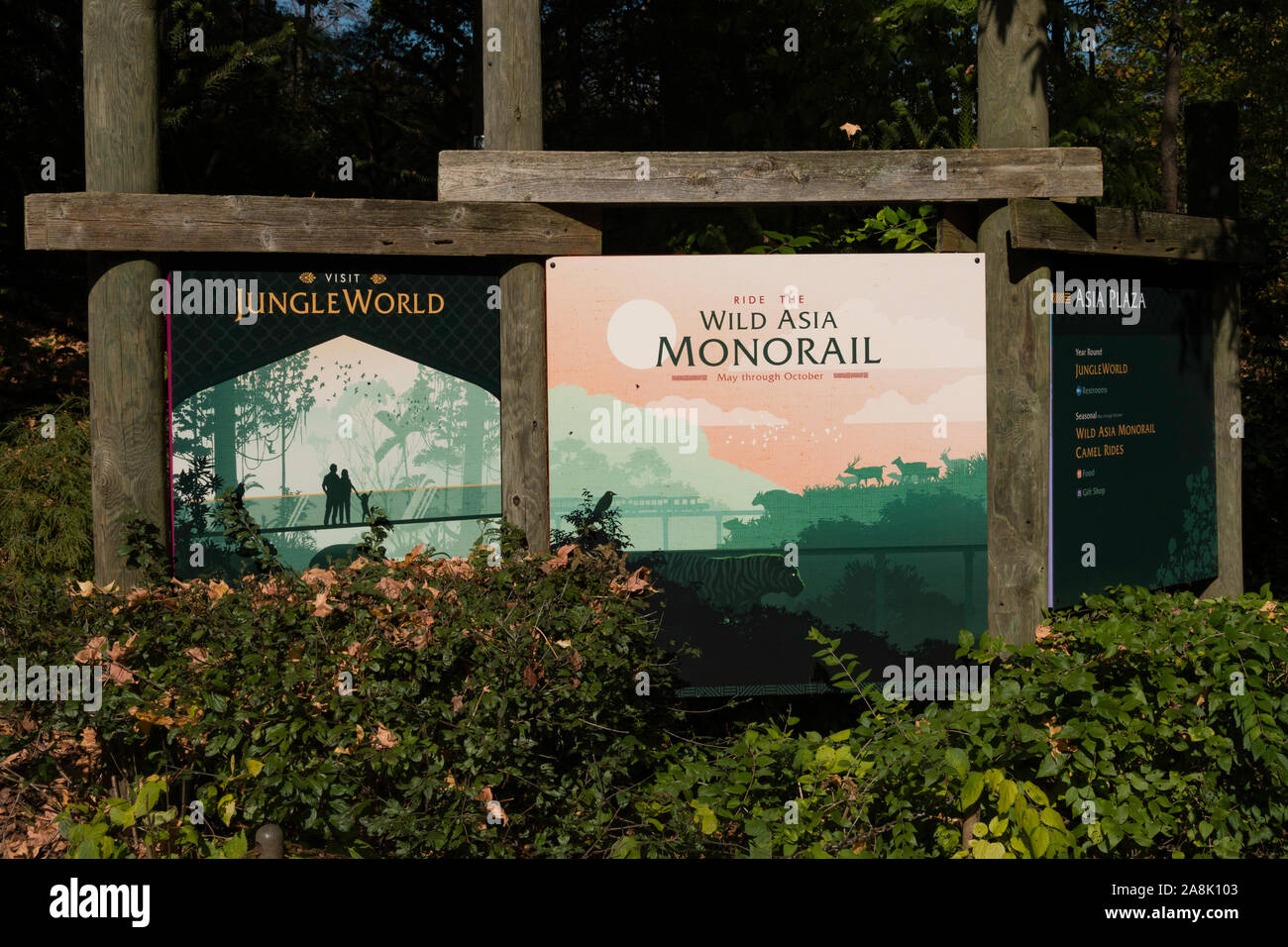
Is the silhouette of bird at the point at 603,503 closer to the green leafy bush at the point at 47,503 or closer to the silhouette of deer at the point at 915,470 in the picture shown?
the silhouette of deer at the point at 915,470

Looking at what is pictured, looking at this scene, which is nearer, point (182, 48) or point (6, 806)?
point (6, 806)

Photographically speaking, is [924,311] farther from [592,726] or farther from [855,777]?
[592,726]

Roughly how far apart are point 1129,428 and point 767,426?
89.6 inches

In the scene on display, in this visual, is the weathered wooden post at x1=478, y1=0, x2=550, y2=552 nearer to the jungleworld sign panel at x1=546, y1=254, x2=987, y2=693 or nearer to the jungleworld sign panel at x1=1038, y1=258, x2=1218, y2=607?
the jungleworld sign panel at x1=546, y1=254, x2=987, y2=693

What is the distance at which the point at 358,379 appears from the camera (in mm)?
5672

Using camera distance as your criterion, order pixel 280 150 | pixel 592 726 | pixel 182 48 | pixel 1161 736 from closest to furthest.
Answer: pixel 1161 736 → pixel 592 726 → pixel 182 48 → pixel 280 150

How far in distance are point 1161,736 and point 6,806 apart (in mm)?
4880

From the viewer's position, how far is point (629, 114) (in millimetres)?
15500

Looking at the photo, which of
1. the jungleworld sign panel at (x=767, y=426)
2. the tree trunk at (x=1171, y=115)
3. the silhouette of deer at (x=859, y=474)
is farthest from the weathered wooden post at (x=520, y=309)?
the tree trunk at (x=1171, y=115)

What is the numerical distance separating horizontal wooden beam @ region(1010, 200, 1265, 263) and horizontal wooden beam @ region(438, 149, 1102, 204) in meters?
0.16

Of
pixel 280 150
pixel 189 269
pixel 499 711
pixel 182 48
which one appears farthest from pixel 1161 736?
pixel 280 150

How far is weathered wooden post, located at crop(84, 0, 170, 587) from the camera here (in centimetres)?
547

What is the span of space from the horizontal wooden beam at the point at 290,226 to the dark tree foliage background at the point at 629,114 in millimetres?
3049

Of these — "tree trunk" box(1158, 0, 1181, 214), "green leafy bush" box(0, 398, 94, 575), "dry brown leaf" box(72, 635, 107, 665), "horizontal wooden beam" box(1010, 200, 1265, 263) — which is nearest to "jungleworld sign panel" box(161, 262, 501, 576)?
"dry brown leaf" box(72, 635, 107, 665)
